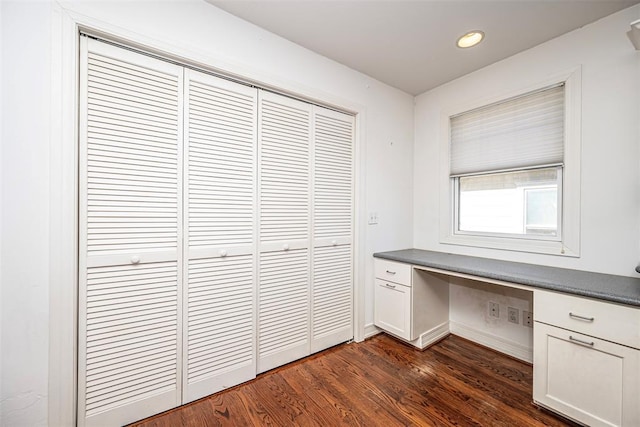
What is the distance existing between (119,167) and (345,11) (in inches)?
66.9

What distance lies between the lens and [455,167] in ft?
8.75

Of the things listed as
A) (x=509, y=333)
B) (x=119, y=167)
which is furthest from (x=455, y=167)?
(x=119, y=167)

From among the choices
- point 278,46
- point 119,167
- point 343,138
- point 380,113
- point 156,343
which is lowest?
point 156,343

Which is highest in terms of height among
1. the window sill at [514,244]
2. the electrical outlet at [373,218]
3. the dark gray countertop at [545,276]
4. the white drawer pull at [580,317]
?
the electrical outlet at [373,218]

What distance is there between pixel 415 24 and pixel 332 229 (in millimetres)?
1659

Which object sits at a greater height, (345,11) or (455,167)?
(345,11)

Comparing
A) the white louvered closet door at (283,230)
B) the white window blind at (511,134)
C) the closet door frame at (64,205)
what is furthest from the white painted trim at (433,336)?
the closet door frame at (64,205)

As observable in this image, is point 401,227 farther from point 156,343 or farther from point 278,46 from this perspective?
point 156,343

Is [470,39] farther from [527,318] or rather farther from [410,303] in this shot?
[527,318]

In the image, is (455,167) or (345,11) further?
(455,167)

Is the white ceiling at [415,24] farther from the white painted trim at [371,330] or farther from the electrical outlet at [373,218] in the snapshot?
the white painted trim at [371,330]

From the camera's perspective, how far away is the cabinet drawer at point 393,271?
2.31m

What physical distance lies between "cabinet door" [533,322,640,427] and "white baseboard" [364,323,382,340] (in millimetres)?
1264

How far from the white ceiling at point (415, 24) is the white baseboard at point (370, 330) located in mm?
2469
